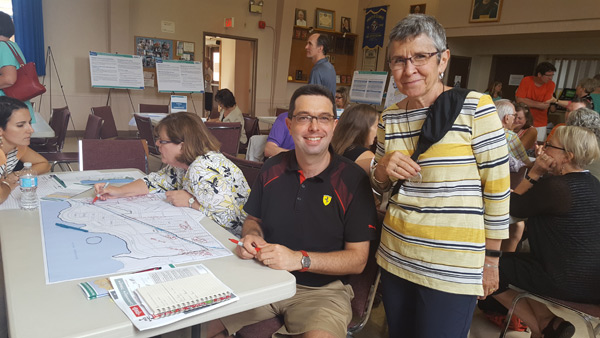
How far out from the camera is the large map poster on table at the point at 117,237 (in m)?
1.21

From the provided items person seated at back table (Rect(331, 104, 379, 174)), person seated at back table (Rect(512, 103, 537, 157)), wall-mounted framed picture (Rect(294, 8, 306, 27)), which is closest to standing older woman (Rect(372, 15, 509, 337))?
person seated at back table (Rect(331, 104, 379, 174))

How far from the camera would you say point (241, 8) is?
29.9 feet

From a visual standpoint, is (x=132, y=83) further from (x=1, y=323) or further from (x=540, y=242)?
(x=540, y=242)

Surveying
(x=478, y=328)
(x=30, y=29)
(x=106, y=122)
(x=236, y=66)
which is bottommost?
(x=478, y=328)

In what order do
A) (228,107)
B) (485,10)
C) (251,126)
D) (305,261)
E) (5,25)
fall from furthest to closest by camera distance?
(485,10) < (228,107) < (251,126) < (5,25) < (305,261)

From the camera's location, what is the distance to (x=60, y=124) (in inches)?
180

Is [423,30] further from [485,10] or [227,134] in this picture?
[485,10]

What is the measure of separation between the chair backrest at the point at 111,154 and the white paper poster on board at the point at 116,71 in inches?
208

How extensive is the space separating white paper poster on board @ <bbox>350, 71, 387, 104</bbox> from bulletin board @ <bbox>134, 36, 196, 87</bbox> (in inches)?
175

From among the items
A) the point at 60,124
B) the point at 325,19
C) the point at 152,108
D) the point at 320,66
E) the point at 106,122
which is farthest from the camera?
the point at 325,19

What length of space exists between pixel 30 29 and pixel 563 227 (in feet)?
26.8

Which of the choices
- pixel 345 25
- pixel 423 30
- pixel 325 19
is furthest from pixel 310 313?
pixel 345 25

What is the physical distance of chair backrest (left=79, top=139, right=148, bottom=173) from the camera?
9.07 ft

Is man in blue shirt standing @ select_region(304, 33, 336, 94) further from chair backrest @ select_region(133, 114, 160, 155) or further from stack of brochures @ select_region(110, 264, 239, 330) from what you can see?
stack of brochures @ select_region(110, 264, 239, 330)
